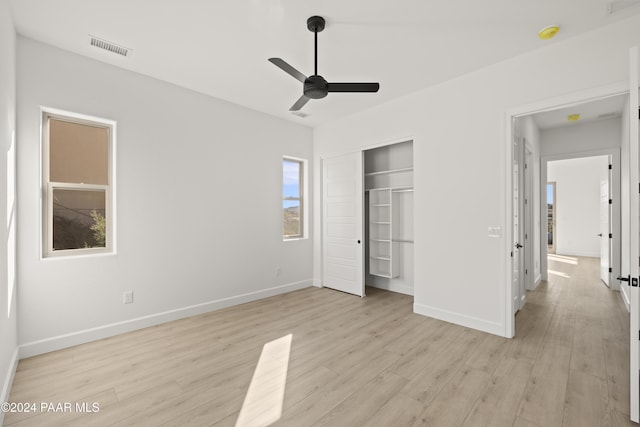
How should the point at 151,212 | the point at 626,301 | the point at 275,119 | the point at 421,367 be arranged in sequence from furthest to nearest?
the point at 275,119, the point at 626,301, the point at 151,212, the point at 421,367

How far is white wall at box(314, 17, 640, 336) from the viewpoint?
2.75 meters

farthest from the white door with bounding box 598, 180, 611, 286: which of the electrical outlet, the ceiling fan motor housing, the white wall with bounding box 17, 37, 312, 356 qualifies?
the electrical outlet

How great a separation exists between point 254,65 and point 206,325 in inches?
124

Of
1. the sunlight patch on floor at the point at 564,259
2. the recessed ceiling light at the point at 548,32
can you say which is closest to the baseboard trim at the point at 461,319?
the recessed ceiling light at the point at 548,32

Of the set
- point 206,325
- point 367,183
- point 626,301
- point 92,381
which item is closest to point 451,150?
point 367,183

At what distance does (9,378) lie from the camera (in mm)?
2264

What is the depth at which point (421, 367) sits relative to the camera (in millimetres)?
2588

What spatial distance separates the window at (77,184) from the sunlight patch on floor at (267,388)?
2.22 meters

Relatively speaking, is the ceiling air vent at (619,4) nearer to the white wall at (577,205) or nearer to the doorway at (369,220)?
the doorway at (369,220)

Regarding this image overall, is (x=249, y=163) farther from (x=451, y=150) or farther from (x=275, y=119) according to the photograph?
(x=451, y=150)

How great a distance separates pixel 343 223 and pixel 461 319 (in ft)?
7.58

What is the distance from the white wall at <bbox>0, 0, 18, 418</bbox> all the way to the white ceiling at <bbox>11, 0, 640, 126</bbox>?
408mm

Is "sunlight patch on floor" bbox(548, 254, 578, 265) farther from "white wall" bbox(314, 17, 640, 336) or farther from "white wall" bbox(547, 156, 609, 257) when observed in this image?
"white wall" bbox(314, 17, 640, 336)

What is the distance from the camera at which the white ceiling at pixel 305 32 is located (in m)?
2.40
